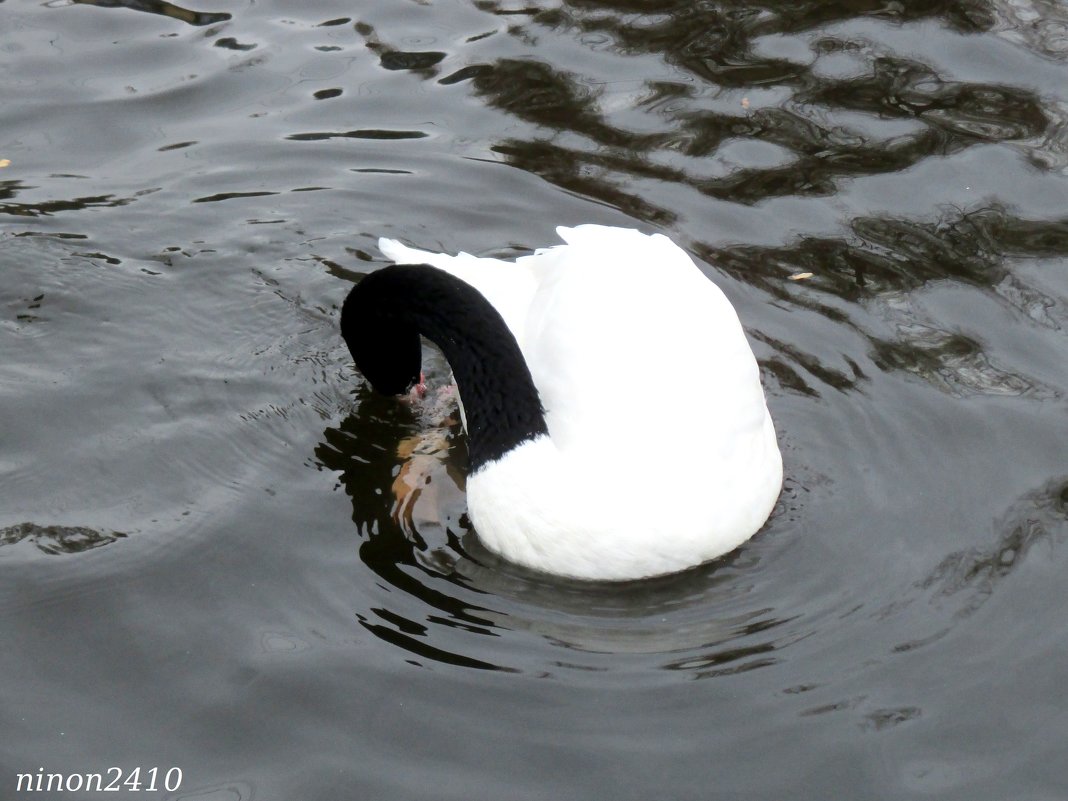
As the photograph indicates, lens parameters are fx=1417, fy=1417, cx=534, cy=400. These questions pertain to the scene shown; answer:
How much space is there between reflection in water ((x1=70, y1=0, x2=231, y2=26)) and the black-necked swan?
496 centimetres

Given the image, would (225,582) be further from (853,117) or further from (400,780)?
(853,117)

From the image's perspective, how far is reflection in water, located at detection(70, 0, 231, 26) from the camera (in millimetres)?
9953

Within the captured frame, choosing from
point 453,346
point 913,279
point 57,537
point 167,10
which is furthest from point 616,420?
point 167,10

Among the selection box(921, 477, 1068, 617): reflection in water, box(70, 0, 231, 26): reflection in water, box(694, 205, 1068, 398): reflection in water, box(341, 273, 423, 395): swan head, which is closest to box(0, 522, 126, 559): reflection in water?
box(341, 273, 423, 395): swan head

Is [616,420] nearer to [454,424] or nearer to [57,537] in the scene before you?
[454,424]

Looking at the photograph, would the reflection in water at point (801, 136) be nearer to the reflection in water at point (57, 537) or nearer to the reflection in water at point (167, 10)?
the reflection in water at point (167, 10)

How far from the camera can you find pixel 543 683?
492 cm

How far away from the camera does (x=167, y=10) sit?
33.0ft

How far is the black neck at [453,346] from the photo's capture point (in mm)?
5586

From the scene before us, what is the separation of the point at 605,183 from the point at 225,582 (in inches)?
150

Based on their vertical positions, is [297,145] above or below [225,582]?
above

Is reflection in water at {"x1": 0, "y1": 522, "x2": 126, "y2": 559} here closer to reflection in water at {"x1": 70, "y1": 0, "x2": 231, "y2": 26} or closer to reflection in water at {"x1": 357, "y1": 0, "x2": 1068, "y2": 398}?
reflection in water at {"x1": 357, "y1": 0, "x2": 1068, "y2": 398}

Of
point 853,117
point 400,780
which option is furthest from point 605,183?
point 400,780

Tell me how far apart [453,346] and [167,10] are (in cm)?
526
